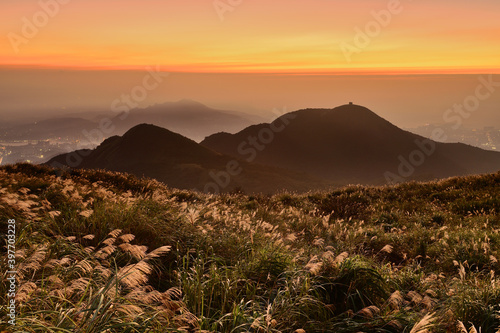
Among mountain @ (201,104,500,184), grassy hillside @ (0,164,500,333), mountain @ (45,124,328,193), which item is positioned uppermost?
mountain @ (201,104,500,184)

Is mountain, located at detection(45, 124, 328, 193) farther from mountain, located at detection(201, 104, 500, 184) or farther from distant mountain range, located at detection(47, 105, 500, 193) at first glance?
mountain, located at detection(201, 104, 500, 184)

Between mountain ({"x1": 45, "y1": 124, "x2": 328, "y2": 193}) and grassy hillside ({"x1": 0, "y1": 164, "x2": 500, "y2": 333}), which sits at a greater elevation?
grassy hillside ({"x1": 0, "y1": 164, "x2": 500, "y2": 333})

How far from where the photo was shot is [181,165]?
10669cm

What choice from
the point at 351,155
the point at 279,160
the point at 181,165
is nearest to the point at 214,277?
the point at 181,165

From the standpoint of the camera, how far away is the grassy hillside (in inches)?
133

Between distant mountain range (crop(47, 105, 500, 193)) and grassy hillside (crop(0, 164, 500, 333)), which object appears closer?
grassy hillside (crop(0, 164, 500, 333))

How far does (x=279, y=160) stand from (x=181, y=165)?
77.8 meters

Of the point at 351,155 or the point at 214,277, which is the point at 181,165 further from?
the point at 351,155

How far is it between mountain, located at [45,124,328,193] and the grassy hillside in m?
74.6

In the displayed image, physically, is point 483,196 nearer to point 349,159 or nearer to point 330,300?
point 330,300

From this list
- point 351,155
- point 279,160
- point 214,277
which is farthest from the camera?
point 351,155

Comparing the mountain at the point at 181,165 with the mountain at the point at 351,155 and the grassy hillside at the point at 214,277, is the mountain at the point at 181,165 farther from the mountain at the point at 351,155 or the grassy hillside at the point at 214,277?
the grassy hillside at the point at 214,277

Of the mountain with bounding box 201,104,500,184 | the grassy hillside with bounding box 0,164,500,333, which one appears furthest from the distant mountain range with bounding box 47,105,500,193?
the grassy hillside with bounding box 0,164,500,333

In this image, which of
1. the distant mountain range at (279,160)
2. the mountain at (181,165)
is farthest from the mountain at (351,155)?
the mountain at (181,165)
